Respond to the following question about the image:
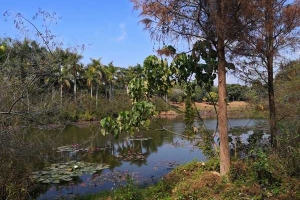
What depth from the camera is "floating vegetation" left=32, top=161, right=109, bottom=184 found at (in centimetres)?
1086

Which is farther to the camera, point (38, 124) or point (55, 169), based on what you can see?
point (55, 169)

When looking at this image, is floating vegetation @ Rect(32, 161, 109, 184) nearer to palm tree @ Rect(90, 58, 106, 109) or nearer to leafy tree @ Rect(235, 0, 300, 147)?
leafy tree @ Rect(235, 0, 300, 147)

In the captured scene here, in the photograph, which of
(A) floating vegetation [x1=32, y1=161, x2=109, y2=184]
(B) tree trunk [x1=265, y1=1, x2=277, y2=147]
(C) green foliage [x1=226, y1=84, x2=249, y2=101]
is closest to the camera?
(B) tree trunk [x1=265, y1=1, x2=277, y2=147]

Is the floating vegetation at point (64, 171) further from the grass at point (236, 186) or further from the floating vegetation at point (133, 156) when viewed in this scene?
the grass at point (236, 186)

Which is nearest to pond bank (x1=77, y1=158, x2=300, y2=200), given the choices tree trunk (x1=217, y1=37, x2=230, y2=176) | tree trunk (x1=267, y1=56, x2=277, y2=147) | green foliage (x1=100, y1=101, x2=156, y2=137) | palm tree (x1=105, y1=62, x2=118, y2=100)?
tree trunk (x1=217, y1=37, x2=230, y2=176)

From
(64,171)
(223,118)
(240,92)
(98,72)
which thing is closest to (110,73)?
(98,72)

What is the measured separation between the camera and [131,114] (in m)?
6.86

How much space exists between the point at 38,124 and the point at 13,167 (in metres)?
1.45

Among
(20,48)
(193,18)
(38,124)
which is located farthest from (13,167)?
(193,18)

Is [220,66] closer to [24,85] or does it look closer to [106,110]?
[24,85]

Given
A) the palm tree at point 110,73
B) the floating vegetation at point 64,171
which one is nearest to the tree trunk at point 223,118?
the floating vegetation at point 64,171

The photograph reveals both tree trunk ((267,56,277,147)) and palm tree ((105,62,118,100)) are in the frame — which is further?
palm tree ((105,62,118,100))

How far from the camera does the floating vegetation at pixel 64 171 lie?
1086 centimetres

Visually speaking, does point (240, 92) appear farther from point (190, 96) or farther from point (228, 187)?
point (228, 187)
